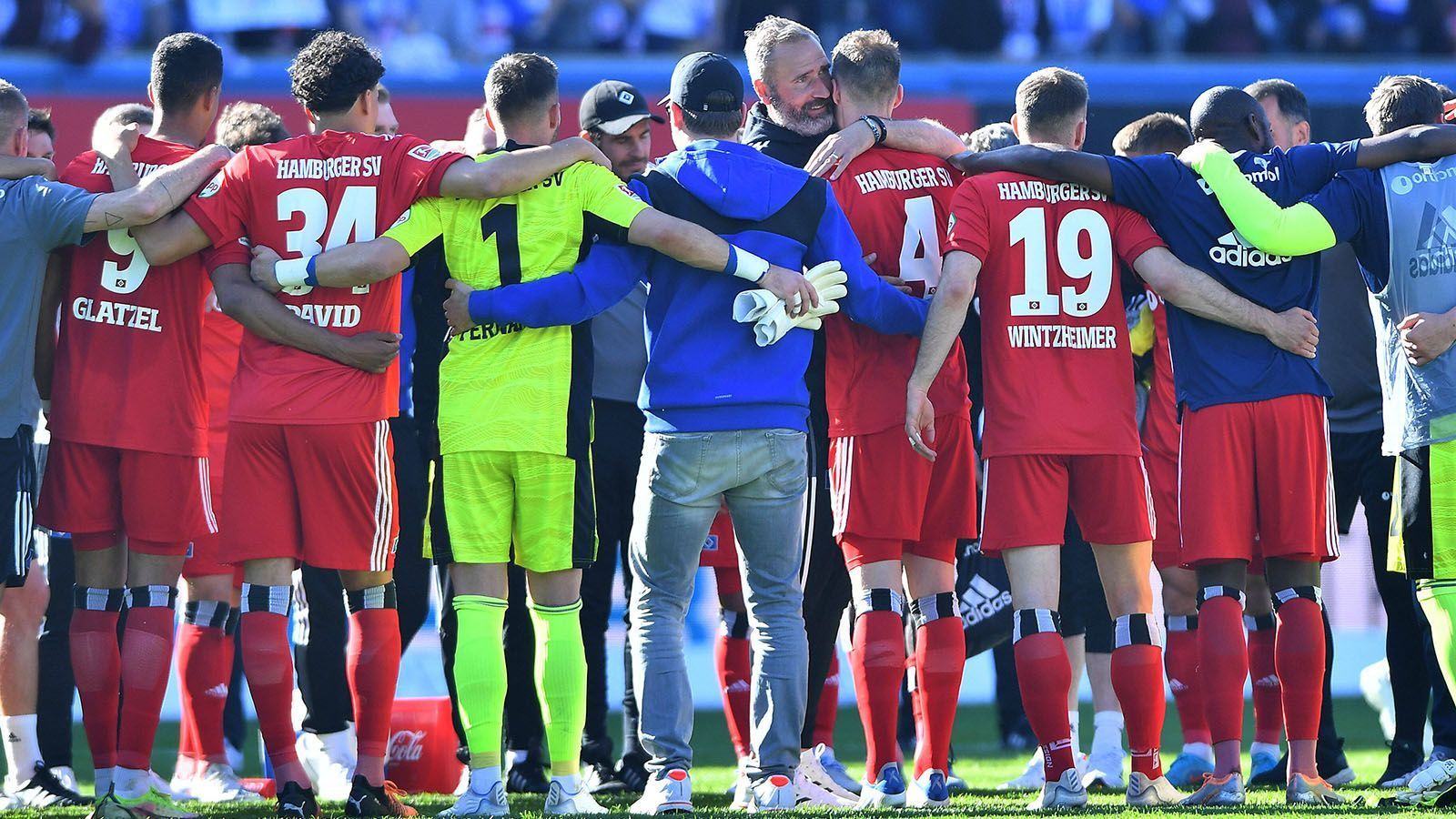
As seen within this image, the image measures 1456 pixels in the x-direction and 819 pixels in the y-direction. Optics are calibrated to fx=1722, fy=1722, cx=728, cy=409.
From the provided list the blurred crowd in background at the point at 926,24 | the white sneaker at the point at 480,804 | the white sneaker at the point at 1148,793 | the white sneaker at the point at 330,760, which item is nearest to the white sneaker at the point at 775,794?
the white sneaker at the point at 480,804

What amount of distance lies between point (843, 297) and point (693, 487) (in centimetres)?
89

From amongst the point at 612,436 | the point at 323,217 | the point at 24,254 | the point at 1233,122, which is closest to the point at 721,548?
the point at 612,436

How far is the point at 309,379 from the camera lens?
6.01m

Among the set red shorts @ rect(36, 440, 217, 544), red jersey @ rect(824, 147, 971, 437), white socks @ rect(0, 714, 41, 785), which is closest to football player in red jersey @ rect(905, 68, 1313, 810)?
red jersey @ rect(824, 147, 971, 437)

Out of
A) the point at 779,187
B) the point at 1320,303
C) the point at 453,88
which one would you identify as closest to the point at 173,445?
the point at 779,187

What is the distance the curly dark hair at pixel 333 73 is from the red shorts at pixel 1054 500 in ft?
8.66

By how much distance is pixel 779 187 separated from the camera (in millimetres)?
5973

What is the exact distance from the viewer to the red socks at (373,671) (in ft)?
20.0

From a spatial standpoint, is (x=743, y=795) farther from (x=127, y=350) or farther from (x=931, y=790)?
(x=127, y=350)

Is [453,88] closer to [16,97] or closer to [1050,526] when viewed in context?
[16,97]

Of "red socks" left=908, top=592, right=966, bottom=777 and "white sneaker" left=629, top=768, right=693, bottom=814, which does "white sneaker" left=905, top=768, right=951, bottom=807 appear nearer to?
→ "red socks" left=908, top=592, right=966, bottom=777

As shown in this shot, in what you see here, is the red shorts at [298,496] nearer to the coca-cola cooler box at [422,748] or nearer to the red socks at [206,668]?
the red socks at [206,668]

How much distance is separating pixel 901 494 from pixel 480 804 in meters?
1.85

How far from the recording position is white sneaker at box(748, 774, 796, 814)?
226 inches
